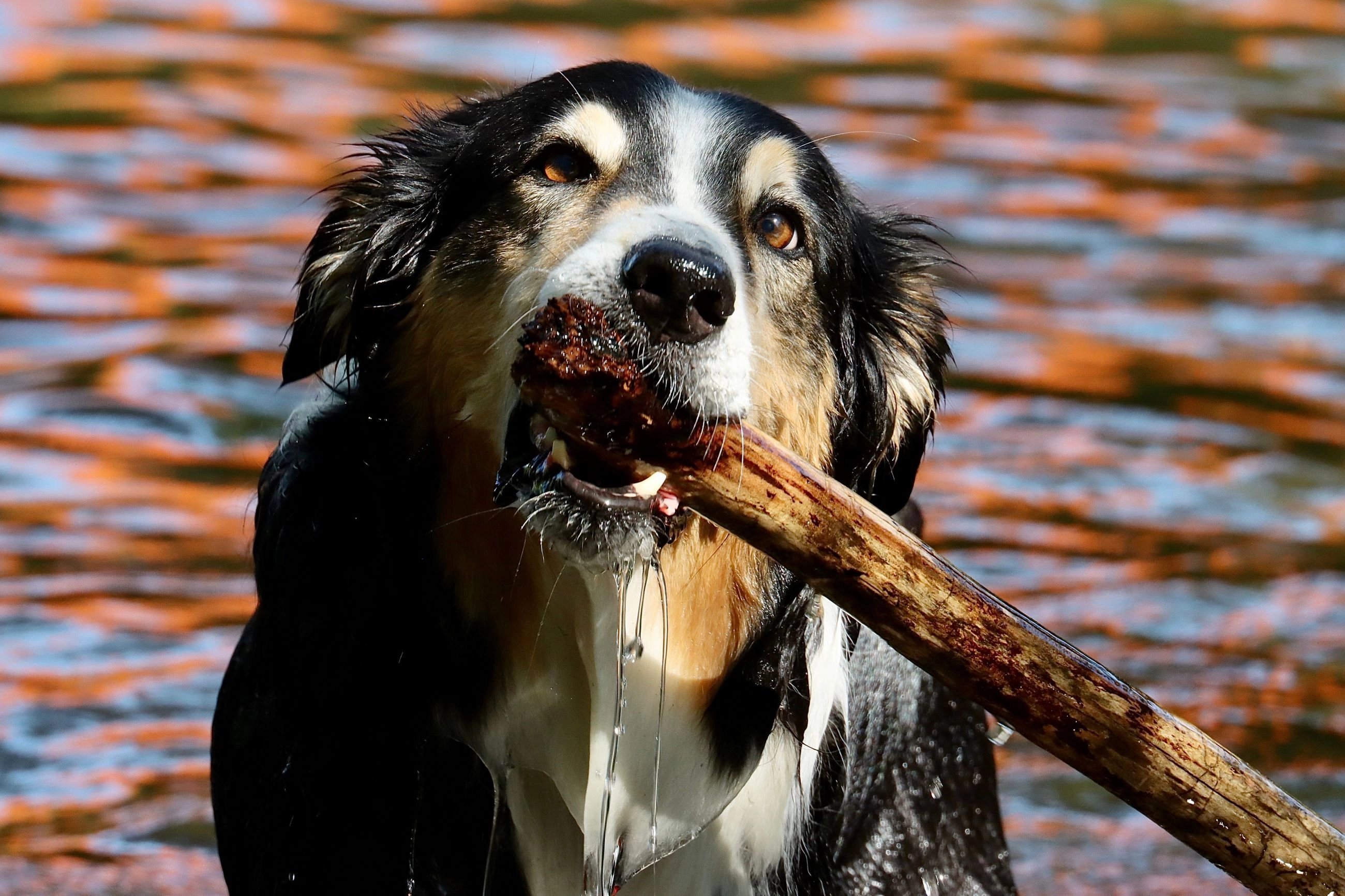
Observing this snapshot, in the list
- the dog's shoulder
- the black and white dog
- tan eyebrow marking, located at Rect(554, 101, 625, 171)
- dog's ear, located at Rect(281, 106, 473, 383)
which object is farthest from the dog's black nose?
the dog's shoulder

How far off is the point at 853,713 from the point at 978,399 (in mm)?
3861

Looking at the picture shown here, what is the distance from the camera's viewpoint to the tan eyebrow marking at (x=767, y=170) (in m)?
3.57

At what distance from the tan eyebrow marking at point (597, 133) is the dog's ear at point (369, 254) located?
263mm

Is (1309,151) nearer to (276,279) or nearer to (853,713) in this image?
(276,279)

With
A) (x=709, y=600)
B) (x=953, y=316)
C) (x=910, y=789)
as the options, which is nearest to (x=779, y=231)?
(x=709, y=600)

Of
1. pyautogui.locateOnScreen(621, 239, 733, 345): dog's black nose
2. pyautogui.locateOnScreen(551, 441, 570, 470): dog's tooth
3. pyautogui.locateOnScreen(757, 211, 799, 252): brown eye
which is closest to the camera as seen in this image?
pyautogui.locateOnScreen(621, 239, 733, 345): dog's black nose

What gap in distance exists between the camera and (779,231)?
3.65m

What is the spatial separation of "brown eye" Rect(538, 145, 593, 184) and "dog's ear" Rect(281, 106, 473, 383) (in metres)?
0.20

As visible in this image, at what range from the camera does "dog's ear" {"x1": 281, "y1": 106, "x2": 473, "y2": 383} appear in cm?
365

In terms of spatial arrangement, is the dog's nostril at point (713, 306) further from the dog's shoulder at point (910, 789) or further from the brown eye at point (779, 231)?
the dog's shoulder at point (910, 789)

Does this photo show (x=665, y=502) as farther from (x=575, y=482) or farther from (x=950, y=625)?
(x=950, y=625)

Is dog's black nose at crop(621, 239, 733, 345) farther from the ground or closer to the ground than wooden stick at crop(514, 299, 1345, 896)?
farther from the ground

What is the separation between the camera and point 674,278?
121 inches

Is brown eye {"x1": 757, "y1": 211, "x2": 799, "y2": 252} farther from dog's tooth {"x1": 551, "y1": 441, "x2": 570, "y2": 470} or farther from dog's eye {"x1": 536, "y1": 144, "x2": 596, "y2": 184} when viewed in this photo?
dog's tooth {"x1": 551, "y1": 441, "x2": 570, "y2": 470}
